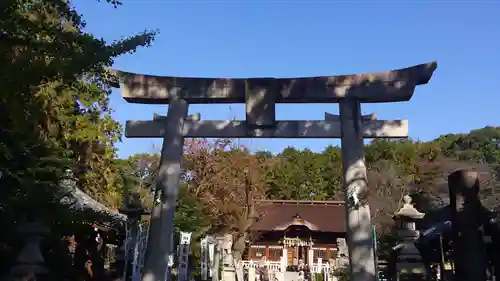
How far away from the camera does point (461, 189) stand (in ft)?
23.4

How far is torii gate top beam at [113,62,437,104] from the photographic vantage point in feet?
29.6

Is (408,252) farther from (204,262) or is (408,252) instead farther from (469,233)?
(204,262)

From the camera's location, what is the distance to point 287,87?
30.3ft

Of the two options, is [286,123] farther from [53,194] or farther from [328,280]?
[328,280]

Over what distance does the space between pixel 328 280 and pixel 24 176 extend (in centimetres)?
1806

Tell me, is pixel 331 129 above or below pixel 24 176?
above

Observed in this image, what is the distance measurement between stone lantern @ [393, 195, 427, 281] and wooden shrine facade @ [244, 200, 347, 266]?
72.6 feet

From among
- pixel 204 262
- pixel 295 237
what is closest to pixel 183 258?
pixel 204 262

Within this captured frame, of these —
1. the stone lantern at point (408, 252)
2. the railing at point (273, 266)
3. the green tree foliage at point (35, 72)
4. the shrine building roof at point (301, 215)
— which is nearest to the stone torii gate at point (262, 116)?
the green tree foliage at point (35, 72)

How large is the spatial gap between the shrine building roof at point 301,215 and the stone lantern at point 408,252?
21.2 metres

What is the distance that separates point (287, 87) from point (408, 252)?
13.7 feet

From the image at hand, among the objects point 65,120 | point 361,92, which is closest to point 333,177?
point 65,120

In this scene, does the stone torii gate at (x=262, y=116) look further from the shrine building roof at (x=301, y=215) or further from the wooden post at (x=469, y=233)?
the shrine building roof at (x=301, y=215)

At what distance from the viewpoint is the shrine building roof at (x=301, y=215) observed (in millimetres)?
32969
